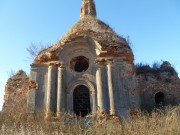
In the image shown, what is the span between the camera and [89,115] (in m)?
11.2

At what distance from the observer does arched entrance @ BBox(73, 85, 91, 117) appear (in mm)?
11859

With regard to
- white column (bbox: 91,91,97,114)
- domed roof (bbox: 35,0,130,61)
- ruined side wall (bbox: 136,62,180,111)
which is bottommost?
white column (bbox: 91,91,97,114)

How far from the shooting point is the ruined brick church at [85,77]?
11461mm

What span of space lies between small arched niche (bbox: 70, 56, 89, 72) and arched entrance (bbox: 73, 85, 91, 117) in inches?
39.8

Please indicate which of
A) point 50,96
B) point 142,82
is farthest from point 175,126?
point 142,82

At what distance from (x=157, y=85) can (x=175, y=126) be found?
714 cm

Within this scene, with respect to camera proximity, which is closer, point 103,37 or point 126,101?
point 126,101

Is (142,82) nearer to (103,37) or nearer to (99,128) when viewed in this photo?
(103,37)

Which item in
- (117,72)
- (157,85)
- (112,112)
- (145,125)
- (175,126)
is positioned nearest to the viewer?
(175,126)

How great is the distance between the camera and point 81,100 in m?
12.0

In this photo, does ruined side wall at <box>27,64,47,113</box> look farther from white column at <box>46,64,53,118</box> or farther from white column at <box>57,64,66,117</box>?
white column at <box>57,64,66,117</box>

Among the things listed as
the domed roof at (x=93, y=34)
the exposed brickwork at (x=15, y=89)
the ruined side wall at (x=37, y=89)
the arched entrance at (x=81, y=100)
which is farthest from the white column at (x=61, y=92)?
the exposed brickwork at (x=15, y=89)

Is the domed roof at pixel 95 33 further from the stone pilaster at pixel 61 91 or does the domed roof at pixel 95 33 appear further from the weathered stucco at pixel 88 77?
the stone pilaster at pixel 61 91

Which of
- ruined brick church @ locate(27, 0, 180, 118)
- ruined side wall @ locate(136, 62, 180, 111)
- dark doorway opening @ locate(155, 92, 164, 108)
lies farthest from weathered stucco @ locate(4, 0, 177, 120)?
dark doorway opening @ locate(155, 92, 164, 108)
